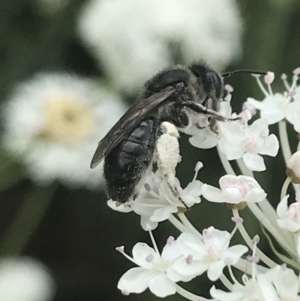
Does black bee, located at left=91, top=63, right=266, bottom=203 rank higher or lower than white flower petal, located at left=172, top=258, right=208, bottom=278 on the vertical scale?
higher

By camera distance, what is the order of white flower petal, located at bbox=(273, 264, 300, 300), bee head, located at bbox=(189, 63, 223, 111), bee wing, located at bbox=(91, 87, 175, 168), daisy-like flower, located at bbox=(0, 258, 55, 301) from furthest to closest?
1. daisy-like flower, located at bbox=(0, 258, 55, 301)
2. bee head, located at bbox=(189, 63, 223, 111)
3. bee wing, located at bbox=(91, 87, 175, 168)
4. white flower petal, located at bbox=(273, 264, 300, 300)

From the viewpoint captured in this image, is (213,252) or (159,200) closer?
(213,252)

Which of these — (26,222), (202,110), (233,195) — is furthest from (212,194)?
(26,222)

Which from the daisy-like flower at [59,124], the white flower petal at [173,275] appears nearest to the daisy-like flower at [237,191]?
the white flower petal at [173,275]

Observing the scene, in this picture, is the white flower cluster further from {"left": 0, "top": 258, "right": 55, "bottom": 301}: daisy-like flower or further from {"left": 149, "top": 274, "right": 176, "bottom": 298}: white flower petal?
{"left": 0, "top": 258, "right": 55, "bottom": 301}: daisy-like flower

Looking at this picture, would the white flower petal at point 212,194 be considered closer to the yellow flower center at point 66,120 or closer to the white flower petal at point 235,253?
the white flower petal at point 235,253

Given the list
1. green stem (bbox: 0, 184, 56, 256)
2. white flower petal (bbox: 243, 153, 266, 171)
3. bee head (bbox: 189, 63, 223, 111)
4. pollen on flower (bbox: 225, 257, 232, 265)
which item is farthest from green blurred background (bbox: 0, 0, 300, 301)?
pollen on flower (bbox: 225, 257, 232, 265)

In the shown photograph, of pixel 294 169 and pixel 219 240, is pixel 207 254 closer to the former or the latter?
pixel 219 240
